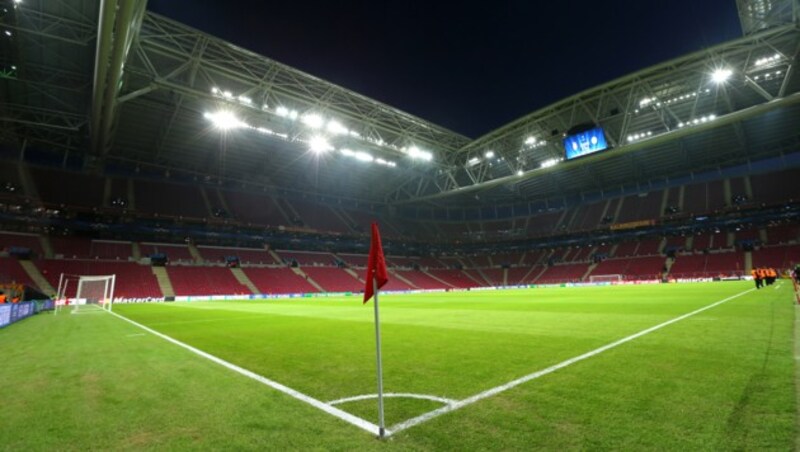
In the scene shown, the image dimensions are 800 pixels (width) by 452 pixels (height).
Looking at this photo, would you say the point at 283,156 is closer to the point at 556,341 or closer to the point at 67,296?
the point at 67,296

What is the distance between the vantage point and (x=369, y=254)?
4.57 m

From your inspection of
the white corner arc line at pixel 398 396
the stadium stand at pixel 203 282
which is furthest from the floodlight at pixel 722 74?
the stadium stand at pixel 203 282

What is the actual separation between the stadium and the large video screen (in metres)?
0.18

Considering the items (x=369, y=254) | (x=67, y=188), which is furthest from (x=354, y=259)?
(x=369, y=254)

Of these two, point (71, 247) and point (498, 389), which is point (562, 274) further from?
point (71, 247)

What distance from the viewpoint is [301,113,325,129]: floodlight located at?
30467mm

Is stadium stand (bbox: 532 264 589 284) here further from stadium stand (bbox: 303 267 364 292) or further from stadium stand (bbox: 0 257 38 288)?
stadium stand (bbox: 0 257 38 288)

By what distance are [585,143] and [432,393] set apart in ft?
105

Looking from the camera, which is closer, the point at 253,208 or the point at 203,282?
the point at 203,282

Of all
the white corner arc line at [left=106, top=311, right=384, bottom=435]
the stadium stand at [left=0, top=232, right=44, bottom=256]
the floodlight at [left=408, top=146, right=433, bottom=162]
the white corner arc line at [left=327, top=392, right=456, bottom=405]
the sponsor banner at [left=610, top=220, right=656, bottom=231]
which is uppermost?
the floodlight at [left=408, top=146, right=433, bottom=162]

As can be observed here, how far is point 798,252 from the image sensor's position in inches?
1597

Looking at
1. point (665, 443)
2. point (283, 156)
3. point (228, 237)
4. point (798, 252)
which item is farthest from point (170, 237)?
point (798, 252)

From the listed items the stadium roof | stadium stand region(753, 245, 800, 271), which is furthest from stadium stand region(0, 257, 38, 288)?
stadium stand region(753, 245, 800, 271)

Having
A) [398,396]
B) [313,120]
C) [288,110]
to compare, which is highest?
[288,110]
